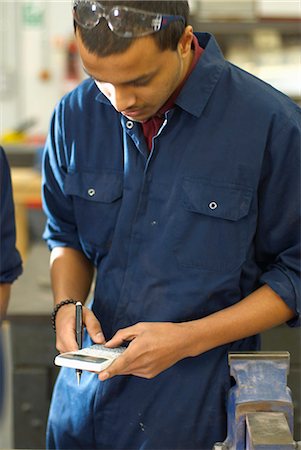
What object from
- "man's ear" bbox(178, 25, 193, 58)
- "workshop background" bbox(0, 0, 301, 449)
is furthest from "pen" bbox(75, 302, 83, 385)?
"workshop background" bbox(0, 0, 301, 449)

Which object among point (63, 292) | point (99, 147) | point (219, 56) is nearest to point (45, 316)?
point (63, 292)

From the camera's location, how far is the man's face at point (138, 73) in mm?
1325

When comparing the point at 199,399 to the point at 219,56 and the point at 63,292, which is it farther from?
the point at 219,56

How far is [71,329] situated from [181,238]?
27 cm

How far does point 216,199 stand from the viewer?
1516mm

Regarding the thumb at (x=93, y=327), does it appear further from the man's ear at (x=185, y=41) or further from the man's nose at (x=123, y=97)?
the man's ear at (x=185, y=41)

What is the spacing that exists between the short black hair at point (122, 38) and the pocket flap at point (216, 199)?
0.91 ft

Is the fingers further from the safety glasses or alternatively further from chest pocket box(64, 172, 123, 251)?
the safety glasses

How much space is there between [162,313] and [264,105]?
439mm

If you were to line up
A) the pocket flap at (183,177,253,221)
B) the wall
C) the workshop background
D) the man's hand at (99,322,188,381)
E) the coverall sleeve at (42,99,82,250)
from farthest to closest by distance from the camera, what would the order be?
the wall, the workshop background, the coverall sleeve at (42,99,82,250), the pocket flap at (183,177,253,221), the man's hand at (99,322,188,381)

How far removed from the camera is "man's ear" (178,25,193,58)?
139 cm

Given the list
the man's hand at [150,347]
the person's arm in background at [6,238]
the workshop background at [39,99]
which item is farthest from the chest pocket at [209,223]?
the workshop background at [39,99]

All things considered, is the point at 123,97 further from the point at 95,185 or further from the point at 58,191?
the point at 58,191

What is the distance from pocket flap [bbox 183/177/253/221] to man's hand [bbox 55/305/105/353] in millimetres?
283
